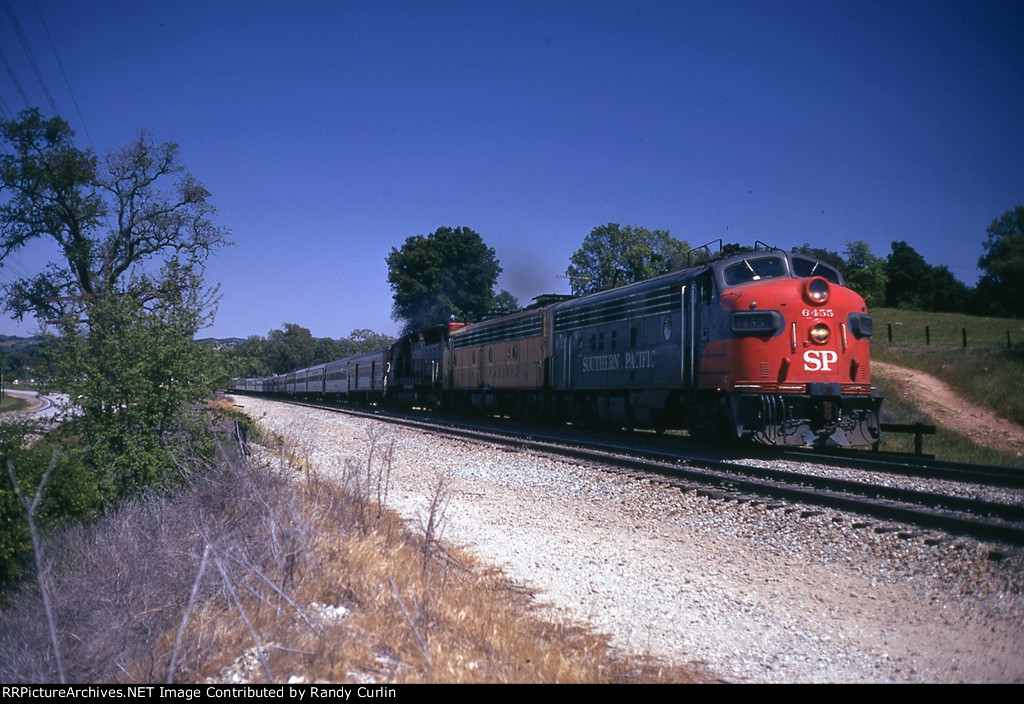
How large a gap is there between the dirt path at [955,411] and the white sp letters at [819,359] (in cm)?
1051

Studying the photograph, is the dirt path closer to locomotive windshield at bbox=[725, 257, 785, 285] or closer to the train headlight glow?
the train headlight glow

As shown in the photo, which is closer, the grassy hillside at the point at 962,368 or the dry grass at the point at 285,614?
the dry grass at the point at 285,614

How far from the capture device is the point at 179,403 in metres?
9.23

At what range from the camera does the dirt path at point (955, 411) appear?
20.8 meters

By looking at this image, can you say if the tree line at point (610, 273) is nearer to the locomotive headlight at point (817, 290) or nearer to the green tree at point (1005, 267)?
the green tree at point (1005, 267)

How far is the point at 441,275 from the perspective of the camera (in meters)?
59.2

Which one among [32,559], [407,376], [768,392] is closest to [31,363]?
[32,559]

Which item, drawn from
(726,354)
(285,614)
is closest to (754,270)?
(726,354)

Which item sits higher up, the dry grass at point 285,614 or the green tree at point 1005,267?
the green tree at point 1005,267

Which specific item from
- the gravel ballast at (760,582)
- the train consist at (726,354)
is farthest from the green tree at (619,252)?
the gravel ballast at (760,582)

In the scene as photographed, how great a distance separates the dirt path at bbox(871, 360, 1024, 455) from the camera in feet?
68.3

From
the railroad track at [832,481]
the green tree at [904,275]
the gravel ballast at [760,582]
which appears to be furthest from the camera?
the green tree at [904,275]

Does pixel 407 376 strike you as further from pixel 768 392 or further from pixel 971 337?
pixel 971 337
